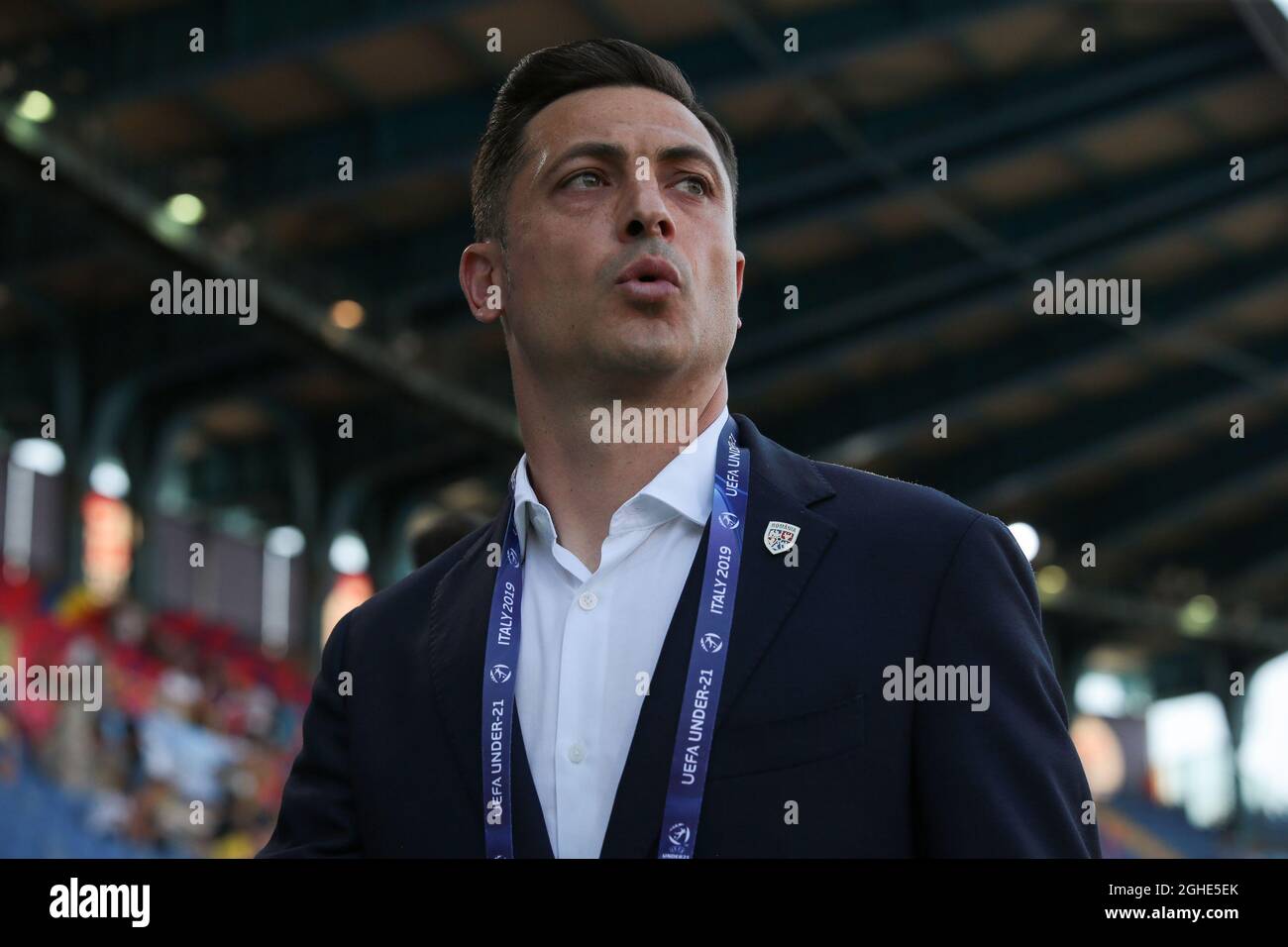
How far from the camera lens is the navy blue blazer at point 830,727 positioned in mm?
2504

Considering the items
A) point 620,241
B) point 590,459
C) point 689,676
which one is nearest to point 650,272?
point 620,241

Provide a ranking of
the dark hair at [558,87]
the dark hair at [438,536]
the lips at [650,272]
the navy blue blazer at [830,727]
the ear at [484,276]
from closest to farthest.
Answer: the navy blue blazer at [830,727] → the lips at [650,272] → the dark hair at [558,87] → the ear at [484,276] → the dark hair at [438,536]

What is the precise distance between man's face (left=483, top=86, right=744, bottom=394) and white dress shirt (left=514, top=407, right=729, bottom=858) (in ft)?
0.67

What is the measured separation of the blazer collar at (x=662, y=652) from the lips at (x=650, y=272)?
35 cm

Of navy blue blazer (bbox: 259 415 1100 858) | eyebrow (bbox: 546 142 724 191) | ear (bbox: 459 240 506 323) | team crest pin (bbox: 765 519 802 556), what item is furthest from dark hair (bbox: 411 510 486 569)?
team crest pin (bbox: 765 519 802 556)

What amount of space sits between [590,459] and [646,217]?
1.42ft

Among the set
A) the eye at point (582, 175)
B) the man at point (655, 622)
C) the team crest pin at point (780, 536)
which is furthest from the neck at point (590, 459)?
the eye at point (582, 175)

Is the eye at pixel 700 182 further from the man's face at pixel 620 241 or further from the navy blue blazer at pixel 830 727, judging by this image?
the navy blue blazer at pixel 830 727

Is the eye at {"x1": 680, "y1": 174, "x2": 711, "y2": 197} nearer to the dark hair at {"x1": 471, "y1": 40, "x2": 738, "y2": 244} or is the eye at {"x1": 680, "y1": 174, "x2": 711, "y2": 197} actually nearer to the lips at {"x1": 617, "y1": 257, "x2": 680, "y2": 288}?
the dark hair at {"x1": 471, "y1": 40, "x2": 738, "y2": 244}

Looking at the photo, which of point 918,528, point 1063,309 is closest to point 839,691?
point 918,528
